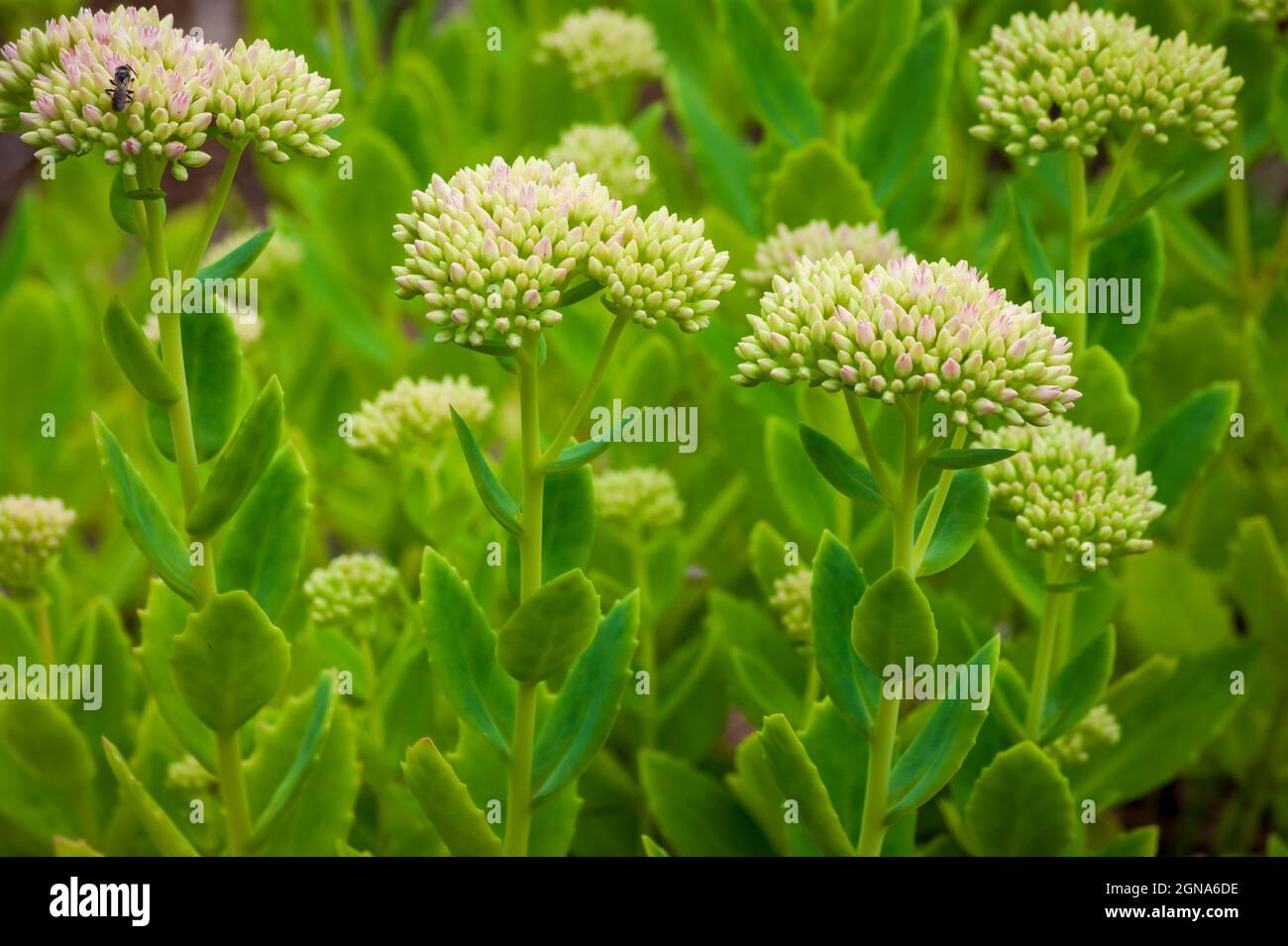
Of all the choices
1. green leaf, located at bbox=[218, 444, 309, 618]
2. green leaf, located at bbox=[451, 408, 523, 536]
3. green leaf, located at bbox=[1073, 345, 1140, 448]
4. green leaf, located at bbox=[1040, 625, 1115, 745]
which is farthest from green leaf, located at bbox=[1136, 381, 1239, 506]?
green leaf, located at bbox=[218, 444, 309, 618]

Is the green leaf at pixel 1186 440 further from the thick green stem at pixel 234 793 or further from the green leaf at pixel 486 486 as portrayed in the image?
the thick green stem at pixel 234 793

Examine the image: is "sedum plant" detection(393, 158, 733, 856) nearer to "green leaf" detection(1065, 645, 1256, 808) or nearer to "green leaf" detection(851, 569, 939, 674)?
"green leaf" detection(851, 569, 939, 674)

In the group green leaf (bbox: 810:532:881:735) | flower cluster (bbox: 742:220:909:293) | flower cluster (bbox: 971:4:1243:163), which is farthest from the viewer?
flower cluster (bbox: 742:220:909:293)

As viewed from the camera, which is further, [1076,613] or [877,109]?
[877,109]

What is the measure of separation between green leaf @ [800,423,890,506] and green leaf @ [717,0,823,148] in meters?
0.63

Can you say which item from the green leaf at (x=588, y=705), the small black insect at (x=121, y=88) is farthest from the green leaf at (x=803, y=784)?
the small black insect at (x=121, y=88)

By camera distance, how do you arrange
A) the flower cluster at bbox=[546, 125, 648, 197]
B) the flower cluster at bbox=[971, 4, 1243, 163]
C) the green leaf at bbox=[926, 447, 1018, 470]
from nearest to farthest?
the green leaf at bbox=[926, 447, 1018, 470], the flower cluster at bbox=[971, 4, 1243, 163], the flower cluster at bbox=[546, 125, 648, 197]

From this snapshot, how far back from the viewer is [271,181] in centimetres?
233

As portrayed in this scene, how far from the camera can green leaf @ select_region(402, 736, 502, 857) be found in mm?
917

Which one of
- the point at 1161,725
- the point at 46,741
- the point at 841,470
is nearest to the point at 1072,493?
the point at 841,470

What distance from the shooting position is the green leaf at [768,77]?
1390 mm

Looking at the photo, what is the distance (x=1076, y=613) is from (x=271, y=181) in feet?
5.26

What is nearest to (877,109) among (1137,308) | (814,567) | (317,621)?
(1137,308)
